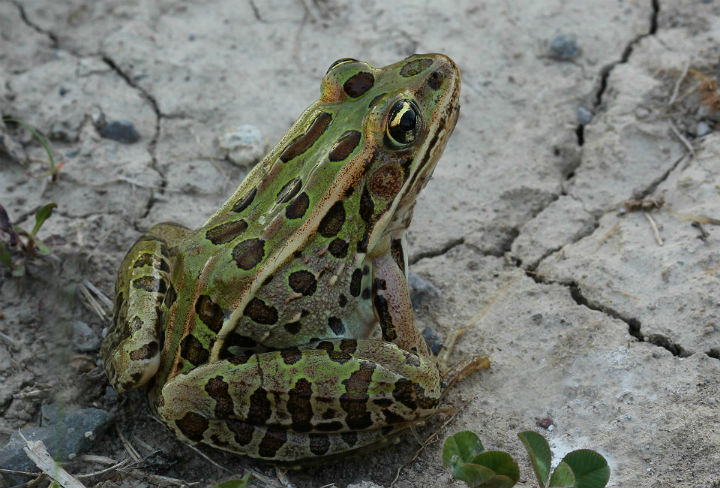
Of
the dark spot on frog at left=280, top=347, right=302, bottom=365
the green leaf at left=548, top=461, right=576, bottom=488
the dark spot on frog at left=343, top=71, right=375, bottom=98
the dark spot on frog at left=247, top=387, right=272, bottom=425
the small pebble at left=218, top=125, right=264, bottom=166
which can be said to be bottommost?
the green leaf at left=548, top=461, right=576, bottom=488

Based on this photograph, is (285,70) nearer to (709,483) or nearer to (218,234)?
(218,234)

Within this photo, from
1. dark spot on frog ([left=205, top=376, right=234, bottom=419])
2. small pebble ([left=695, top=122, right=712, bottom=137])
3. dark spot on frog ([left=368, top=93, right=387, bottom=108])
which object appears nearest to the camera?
dark spot on frog ([left=205, top=376, right=234, bottom=419])

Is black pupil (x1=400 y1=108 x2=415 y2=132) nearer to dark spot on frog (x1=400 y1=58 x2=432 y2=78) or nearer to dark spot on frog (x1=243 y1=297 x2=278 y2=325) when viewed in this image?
dark spot on frog (x1=400 y1=58 x2=432 y2=78)

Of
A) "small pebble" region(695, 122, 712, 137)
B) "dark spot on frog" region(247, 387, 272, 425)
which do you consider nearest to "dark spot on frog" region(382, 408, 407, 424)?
"dark spot on frog" region(247, 387, 272, 425)

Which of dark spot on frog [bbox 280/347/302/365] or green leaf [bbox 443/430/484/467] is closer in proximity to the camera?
green leaf [bbox 443/430/484/467]

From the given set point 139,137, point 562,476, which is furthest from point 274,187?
point 139,137

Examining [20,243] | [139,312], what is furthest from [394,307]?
[20,243]

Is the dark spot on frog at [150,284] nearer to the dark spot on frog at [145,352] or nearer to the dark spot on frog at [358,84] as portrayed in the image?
the dark spot on frog at [145,352]

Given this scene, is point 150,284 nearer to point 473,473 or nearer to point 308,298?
→ point 308,298
